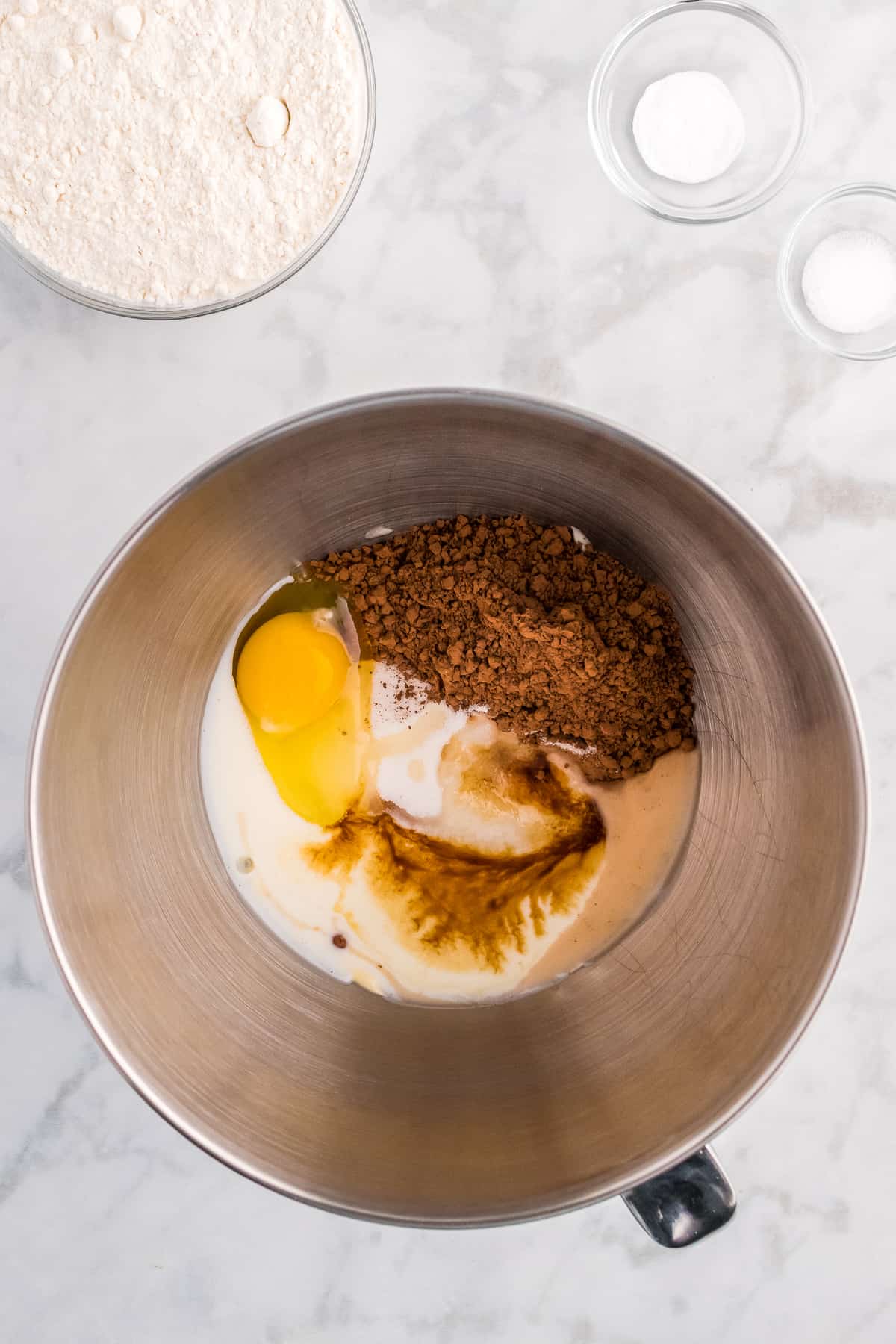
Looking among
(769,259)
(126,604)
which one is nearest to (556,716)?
(126,604)

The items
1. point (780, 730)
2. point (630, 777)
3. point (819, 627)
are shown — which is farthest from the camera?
point (630, 777)

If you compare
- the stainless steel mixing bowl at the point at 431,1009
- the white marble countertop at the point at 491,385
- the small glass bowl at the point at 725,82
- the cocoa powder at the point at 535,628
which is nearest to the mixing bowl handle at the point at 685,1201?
the stainless steel mixing bowl at the point at 431,1009

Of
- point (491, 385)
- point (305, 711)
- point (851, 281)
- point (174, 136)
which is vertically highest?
point (851, 281)

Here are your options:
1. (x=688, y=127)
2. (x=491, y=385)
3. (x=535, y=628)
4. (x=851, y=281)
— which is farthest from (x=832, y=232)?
(x=535, y=628)

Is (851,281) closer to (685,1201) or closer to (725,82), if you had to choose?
(725,82)

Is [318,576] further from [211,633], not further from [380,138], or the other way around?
[380,138]

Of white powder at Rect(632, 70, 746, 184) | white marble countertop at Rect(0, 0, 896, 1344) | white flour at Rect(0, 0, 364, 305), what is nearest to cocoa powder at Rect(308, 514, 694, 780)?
white marble countertop at Rect(0, 0, 896, 1344)
